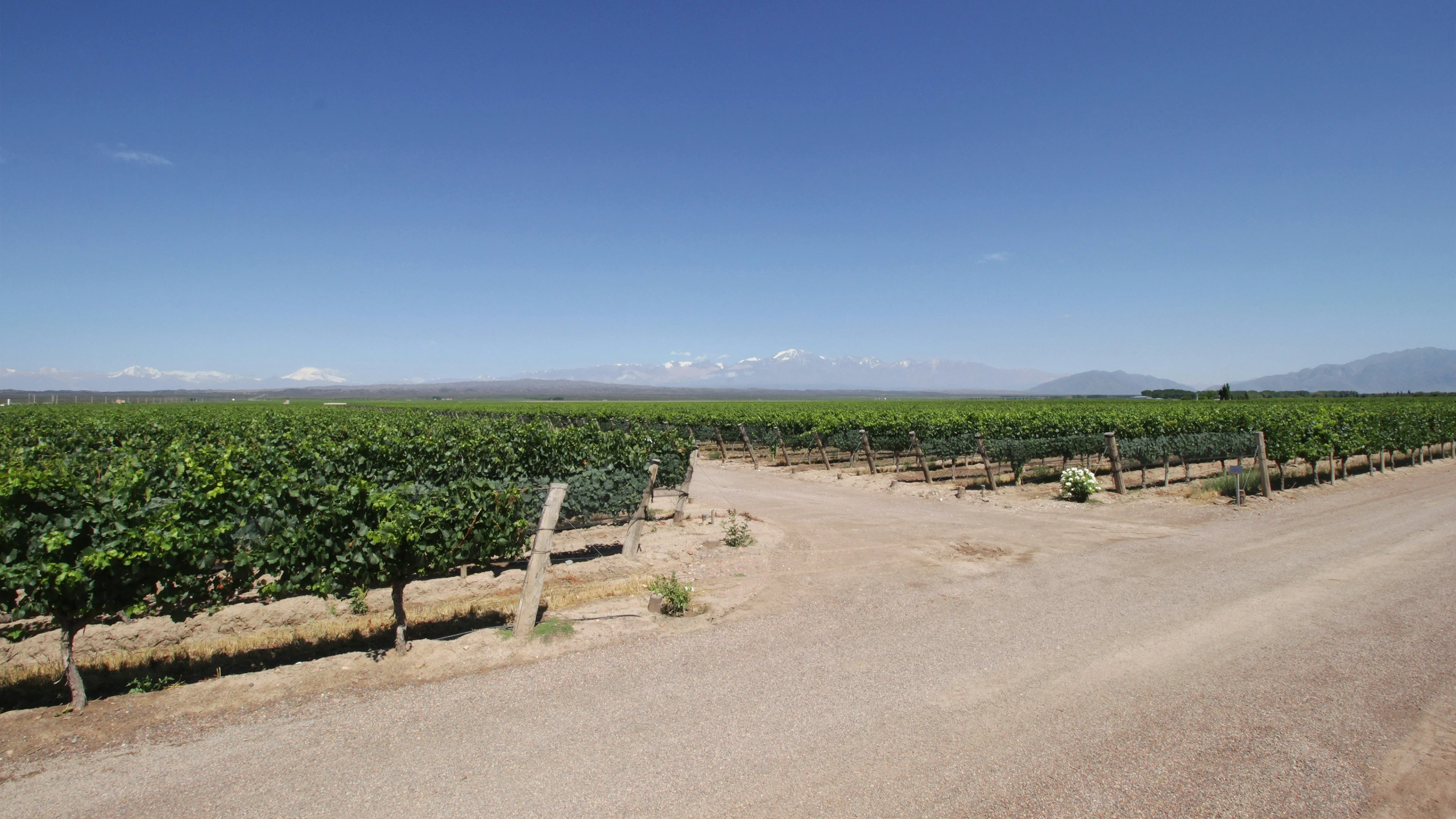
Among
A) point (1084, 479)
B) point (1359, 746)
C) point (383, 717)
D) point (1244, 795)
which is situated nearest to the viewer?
point (1244, 795)

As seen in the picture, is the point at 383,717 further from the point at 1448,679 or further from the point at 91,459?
the point at 1448,679

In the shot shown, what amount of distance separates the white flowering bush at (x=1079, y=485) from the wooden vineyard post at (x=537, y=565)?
1437cm

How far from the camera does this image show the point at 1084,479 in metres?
17.2

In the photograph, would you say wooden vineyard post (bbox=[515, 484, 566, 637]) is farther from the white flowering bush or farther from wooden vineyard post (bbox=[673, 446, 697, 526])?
the white flowering bush

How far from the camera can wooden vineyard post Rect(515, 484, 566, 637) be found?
24.6ft

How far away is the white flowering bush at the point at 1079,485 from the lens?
1712cm

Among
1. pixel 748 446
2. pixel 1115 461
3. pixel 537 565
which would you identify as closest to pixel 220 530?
pixel 537 565

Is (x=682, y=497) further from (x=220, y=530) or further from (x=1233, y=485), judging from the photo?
(x=1233, y=485)

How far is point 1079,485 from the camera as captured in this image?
17188 mm

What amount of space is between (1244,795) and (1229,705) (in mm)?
1531

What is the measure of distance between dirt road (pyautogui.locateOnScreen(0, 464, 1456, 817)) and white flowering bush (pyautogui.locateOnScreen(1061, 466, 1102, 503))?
24.2 feet

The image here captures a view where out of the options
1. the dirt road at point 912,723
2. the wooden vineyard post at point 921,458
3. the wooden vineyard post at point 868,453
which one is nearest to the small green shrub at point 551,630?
the dirt road at point 912,723

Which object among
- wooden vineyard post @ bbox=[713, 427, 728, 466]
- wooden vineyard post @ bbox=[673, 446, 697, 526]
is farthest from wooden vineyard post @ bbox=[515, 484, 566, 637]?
wooden vineyard post @ bbox=[713, 427, 728, 466]

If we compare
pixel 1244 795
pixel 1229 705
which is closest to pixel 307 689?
pixel 1244 795
